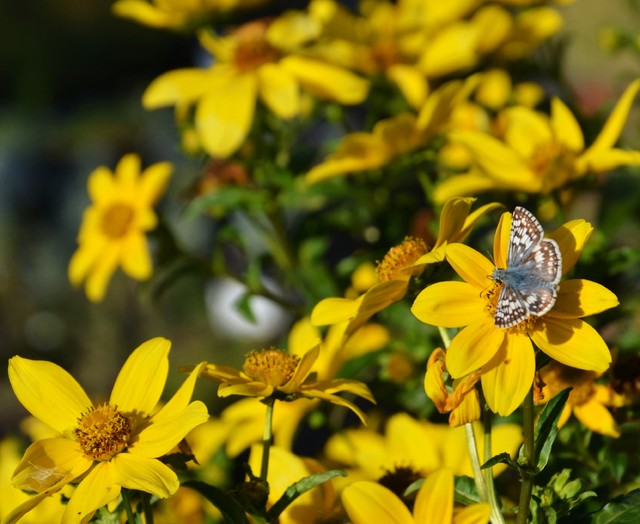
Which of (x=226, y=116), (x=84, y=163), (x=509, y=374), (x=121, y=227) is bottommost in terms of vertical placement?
(x=84, y=163)

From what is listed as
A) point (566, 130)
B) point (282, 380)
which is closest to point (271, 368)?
point (282, 380)

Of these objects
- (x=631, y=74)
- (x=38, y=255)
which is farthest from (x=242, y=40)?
(x=38, y=255)

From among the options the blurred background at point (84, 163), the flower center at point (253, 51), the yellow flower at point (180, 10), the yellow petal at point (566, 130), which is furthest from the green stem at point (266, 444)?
the blurred background at point (84, 163)

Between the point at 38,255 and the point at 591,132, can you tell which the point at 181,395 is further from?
the point at 38,255

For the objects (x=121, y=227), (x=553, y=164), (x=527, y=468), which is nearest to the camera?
(x=527, y=468)

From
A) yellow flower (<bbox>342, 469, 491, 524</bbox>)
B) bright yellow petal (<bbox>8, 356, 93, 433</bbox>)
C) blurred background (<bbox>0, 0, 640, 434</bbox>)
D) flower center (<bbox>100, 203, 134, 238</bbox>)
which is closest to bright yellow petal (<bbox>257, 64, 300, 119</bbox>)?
flower center (<bbox>100, 203, 134, 238</bbox>)

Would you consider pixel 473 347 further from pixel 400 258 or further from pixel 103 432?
pixel 103 432

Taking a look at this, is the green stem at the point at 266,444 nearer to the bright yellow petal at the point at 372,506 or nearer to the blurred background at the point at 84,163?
the bright yellow petal at the point at 372,506
